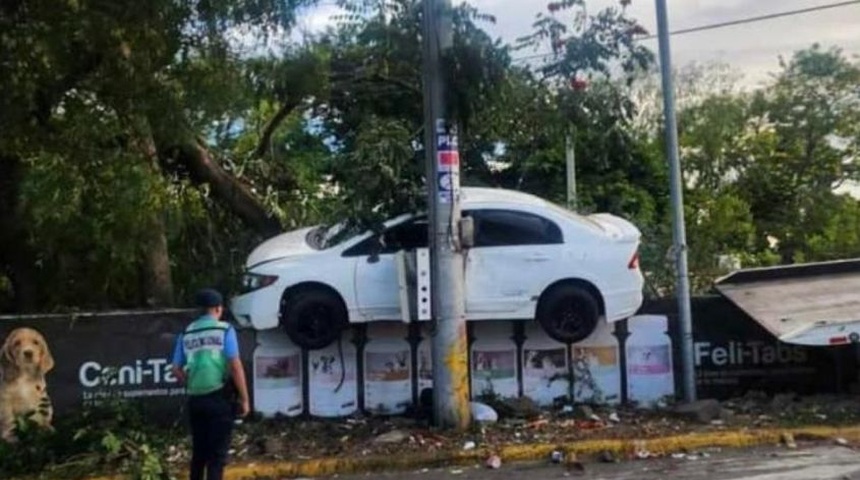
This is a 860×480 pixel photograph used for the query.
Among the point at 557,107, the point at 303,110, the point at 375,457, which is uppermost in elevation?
the point at 303,110

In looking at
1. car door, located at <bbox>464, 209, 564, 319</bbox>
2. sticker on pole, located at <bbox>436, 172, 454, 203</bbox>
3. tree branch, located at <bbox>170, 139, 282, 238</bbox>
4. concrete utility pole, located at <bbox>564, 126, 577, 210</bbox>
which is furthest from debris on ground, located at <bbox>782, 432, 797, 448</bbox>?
tree branch, located at <bbox>170, 139, 282, 238</bbox>

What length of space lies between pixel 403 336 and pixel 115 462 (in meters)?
3.35

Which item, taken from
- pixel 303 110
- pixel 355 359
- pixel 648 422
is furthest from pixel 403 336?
pixel 303 110

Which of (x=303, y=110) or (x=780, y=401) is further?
(x=303, y=110)

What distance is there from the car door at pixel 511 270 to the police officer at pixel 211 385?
3508 millimetres

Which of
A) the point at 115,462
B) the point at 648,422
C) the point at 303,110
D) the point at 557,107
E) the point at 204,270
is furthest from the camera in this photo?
Answer: the point at 303,110

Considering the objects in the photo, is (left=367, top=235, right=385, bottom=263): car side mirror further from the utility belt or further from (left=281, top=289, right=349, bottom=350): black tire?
the utility belt

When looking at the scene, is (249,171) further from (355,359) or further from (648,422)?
(648,422)

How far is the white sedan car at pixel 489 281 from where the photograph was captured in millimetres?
11266

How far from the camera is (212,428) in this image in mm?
8266

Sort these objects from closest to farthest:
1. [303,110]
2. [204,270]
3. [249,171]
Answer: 1. [204,270]
2. [249,171]
3. [303,110]

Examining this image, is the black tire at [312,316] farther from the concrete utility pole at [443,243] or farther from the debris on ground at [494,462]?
the debris on ground at [494,462]

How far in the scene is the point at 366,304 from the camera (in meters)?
11.3

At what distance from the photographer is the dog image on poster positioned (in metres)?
11.0
